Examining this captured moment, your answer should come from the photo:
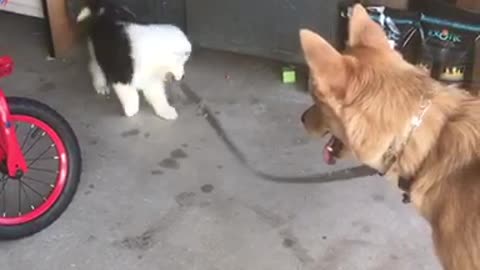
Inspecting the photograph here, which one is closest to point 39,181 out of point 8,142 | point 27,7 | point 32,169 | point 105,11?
point 32,169

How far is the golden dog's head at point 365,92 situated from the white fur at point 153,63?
150 cm

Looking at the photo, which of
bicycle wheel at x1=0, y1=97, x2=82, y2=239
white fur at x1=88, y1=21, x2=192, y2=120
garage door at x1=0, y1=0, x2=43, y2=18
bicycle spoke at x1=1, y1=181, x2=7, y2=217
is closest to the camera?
bicycle wheel at x1=0, y1=97, x2=82, y2=239

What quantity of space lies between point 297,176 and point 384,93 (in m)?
1.27

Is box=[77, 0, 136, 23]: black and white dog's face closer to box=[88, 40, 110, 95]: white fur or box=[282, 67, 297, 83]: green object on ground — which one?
box=[88, 40, 110, 95]: white fur

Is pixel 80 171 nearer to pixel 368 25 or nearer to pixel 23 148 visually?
pixel 23 148

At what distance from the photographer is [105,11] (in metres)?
3.54

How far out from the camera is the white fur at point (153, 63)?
3.47 metres

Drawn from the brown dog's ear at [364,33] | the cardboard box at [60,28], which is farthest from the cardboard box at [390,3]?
the cardboard box at [60,28]

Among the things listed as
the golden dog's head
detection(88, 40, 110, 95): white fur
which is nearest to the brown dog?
the golden dog's head

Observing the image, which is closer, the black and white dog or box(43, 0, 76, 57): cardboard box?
the black and white dog

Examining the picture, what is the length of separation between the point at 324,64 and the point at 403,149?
1.06 feet

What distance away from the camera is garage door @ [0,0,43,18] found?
4137mm

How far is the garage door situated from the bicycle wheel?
107 cm

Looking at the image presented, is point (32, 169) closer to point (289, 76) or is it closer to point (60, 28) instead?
point (60, 28)
